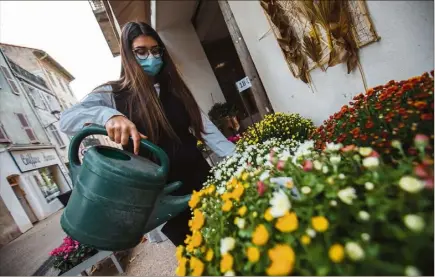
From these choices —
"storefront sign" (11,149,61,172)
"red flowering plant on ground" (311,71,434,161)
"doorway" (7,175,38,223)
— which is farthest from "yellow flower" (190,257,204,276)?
"storefront sign" (11,149,61,172)

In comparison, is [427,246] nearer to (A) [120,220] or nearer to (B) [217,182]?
(A) [120,220]

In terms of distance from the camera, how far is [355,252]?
1.54 feet

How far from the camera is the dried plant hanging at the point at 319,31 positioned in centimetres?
202

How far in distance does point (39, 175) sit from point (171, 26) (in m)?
11.4

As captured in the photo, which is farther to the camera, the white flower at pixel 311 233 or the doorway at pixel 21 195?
Answer: the doorway at pixel 21 195

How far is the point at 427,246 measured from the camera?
1.57 feet

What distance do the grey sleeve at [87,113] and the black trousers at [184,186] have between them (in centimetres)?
57

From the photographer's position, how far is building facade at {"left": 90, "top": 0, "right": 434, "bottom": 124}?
69.8 inches

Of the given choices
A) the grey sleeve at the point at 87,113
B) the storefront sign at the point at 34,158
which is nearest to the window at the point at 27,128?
the storefront sign at the point at 34,158

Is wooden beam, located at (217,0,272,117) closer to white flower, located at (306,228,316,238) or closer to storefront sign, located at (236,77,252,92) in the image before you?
storefront sign, located at (236,77,252,92)

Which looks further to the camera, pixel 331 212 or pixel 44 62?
pixel 44 62

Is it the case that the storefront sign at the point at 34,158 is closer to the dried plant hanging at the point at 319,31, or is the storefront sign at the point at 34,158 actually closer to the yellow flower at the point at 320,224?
the dried plant hanging at the point at 319,31

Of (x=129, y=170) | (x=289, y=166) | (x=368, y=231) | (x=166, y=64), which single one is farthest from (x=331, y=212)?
(x=166, y=64)

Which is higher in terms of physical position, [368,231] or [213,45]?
[213,45]
